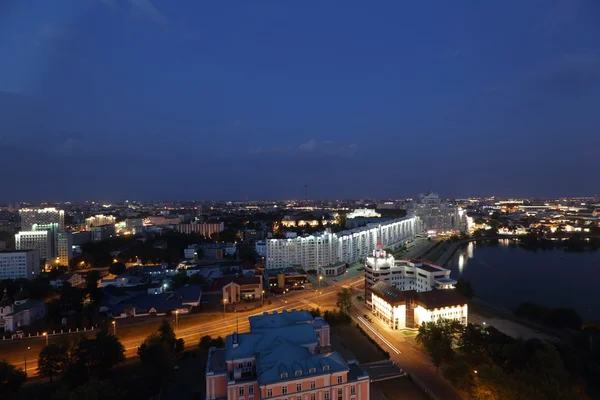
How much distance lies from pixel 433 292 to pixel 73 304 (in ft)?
32.4

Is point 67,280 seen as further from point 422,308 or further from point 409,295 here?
point 422,308

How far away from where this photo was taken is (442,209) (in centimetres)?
2827

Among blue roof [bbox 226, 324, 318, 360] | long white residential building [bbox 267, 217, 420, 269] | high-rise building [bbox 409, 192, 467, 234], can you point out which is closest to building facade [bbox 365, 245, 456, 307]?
long white residential building [bbox 267, 217, 420, 269]

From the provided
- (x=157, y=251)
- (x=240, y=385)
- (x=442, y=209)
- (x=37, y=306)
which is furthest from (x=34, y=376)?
(x=442, y=209)

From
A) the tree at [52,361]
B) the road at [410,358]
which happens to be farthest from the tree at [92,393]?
the road at [410,358]

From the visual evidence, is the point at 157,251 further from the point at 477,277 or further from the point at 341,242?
the point at 477,277

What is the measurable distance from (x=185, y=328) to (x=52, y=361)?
2885mm

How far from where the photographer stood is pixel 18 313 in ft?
26.6

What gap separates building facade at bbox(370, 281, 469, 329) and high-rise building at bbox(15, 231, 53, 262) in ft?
57.5

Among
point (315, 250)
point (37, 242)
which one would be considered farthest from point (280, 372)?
point (37, 242)

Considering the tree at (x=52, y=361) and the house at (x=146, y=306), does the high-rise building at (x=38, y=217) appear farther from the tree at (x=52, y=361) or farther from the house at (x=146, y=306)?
the tree at (x=52, y=361)

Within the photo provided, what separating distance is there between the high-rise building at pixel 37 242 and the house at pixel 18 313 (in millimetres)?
9924

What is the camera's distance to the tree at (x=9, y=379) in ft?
17.8

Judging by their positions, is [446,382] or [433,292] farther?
[433,292]
